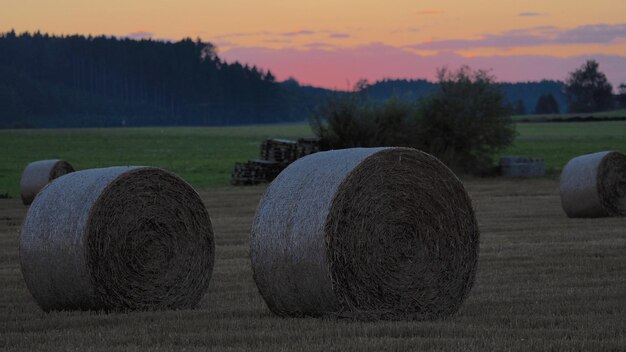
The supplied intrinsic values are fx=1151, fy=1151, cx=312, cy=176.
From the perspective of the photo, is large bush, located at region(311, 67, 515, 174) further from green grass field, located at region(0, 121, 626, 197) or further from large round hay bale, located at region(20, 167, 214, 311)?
large round hay bale, located at region(20, 167, 214, 311)

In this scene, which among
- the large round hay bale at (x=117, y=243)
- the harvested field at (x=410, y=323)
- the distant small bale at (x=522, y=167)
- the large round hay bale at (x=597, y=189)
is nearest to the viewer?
the harvested field at (x=410, y=323)

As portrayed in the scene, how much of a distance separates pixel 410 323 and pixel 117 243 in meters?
3.58

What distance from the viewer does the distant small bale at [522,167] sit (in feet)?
144

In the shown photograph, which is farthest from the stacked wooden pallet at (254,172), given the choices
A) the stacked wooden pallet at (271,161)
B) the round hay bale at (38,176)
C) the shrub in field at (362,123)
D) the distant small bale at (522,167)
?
the round hay bale at (38,176)

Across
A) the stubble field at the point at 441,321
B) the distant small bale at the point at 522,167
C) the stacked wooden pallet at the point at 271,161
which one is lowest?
A: the distant small bale at the point at 522,167

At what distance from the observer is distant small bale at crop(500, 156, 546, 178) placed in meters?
44.0

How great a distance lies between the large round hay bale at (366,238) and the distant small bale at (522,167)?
3249 centimetres

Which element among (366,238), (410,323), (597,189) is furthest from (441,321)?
(597,189)

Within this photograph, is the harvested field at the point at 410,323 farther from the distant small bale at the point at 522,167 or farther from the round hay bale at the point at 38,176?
the distant small bale at the point at 522,167

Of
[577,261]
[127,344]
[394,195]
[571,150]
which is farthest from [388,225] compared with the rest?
[571,150]

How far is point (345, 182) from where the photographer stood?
36.9ft

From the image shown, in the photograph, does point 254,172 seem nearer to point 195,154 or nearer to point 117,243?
point 195,154

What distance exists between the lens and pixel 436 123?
48.8 m

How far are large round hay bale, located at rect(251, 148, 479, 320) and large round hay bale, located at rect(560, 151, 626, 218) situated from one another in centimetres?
1347
